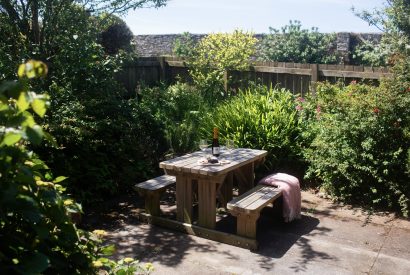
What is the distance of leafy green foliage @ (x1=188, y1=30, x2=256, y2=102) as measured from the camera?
934 centimetres

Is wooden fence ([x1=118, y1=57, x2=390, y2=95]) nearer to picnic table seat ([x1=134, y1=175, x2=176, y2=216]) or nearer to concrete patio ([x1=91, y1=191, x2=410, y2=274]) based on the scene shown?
concrete patio ([x1=91, y1=191, x2=410, y2=274])

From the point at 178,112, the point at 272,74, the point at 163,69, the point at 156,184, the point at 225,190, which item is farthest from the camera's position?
the point at 163,69

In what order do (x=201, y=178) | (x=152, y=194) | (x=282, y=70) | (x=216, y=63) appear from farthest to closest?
(x=216, y=63) → (x=282, y=70) → (x=152, y=194) → (x=201, y=178)

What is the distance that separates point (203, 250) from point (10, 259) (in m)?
2.98

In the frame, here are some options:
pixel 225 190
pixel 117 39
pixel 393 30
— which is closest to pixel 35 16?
pixel 225 190

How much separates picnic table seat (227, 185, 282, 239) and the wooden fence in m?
2.97

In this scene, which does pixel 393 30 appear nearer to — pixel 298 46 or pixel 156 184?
pixel 298 46

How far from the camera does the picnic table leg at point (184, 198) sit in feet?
15.7

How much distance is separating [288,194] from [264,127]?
1.88 metres

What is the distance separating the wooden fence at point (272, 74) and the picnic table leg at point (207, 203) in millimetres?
3248

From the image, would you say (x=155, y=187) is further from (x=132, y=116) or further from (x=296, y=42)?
(x=296, y=42)

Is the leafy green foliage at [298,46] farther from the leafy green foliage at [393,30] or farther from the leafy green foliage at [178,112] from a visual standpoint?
the leafy green foliage at [178,112]

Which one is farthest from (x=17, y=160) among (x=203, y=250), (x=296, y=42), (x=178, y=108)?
(x=296, y=42)

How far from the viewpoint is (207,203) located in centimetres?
466
